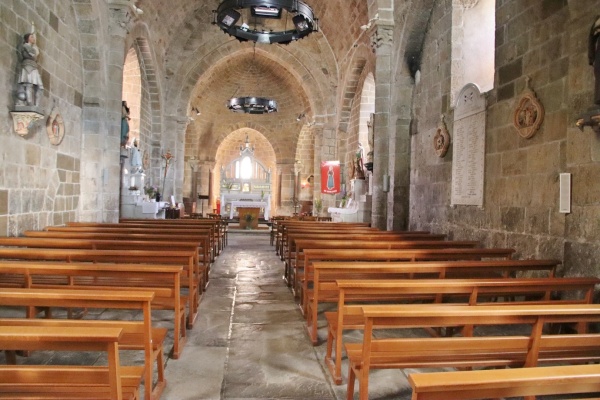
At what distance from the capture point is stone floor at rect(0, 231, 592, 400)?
267 cm

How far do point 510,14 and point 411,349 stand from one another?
16.6ft

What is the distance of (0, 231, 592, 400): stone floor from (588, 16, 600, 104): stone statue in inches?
106

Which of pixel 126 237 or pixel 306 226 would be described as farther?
pixel 306 226

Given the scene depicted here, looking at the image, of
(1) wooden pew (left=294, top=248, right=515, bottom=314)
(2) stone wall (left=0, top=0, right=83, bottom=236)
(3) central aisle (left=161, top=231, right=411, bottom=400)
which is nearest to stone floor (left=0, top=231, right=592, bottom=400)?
(3) central aisle (left=161, top=231, right=411, bottom=400)

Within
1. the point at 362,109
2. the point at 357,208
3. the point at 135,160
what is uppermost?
the point at 362,109

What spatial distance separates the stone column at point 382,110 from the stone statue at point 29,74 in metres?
6.14

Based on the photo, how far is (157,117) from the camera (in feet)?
48.0

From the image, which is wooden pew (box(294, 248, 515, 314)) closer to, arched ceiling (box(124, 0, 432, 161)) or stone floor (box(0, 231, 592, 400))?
stone floor (box(0, 231, 592, 400))

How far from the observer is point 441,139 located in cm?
741

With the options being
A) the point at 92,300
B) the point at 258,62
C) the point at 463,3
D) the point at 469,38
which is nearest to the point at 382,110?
the point at 469,38

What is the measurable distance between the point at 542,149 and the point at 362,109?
9577mm

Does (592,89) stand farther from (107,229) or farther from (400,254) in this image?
(107,229)

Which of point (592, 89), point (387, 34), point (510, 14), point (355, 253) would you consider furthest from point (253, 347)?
point (387, 34)

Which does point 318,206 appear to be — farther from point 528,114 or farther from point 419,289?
point 419,289
